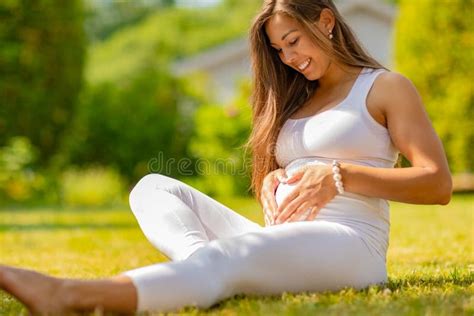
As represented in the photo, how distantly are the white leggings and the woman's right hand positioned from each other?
0.08 m

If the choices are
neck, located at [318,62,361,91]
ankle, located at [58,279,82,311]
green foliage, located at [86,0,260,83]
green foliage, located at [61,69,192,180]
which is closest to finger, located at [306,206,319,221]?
neck, located at [318,62,361,91]

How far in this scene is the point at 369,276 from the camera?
330 centimetres

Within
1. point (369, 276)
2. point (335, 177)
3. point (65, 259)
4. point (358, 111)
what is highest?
point (358, 111)

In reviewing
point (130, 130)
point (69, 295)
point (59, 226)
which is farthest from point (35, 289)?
point (130, 130)

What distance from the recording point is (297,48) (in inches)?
138

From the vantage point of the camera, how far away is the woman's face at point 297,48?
351cm

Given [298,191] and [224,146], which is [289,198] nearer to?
[298,191]

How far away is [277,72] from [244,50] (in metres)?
17.7

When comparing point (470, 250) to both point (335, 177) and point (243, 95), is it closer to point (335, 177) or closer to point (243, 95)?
point (335, 177)

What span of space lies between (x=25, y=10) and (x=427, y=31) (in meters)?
6.21

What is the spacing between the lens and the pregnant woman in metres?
2.77

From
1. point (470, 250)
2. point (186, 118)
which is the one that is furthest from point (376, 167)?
point (186, 118)
